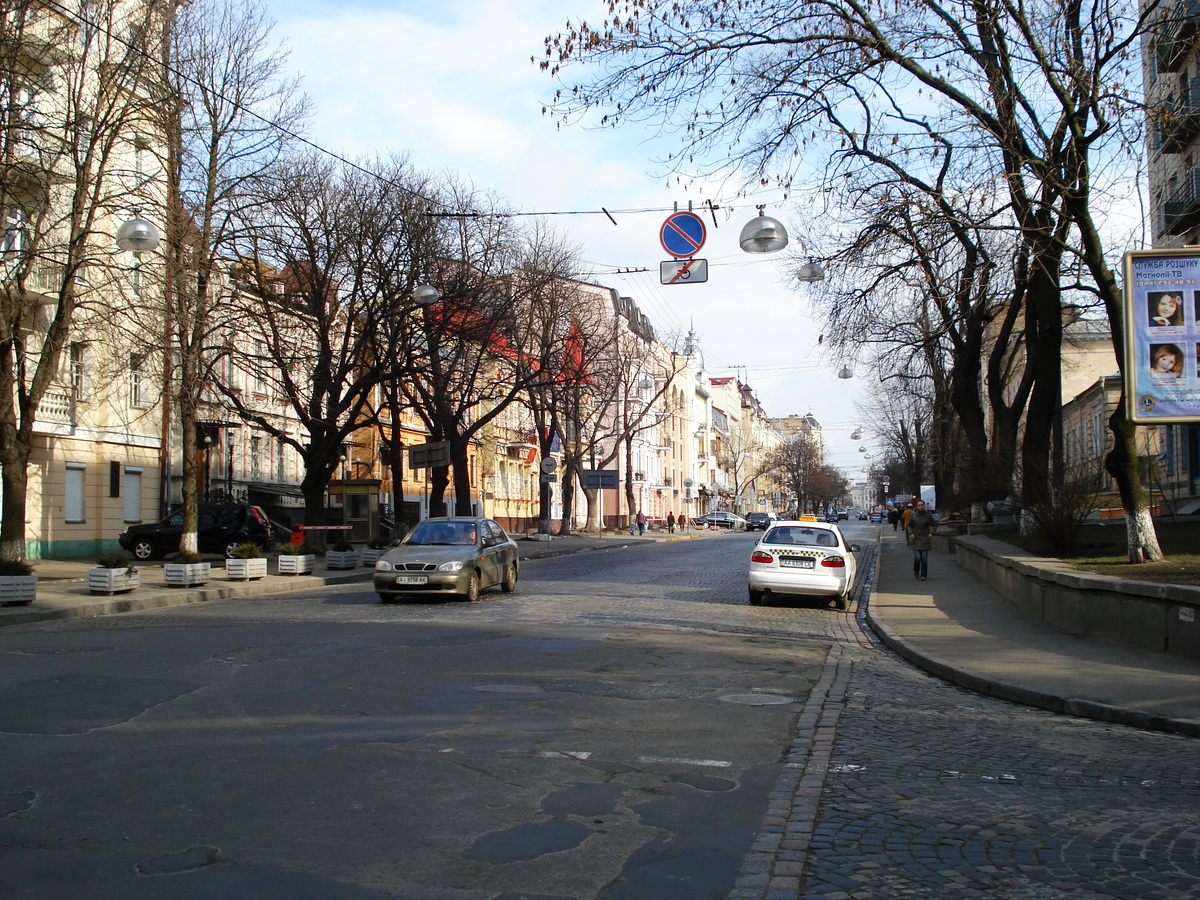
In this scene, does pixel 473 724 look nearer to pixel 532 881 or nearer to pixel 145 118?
pixel 532 881

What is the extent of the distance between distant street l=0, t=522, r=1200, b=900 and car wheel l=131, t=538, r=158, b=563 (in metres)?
18.6

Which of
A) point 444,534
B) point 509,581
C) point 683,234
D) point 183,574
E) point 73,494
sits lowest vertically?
point 509,581

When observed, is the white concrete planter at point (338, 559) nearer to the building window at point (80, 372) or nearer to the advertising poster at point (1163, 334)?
the building window at point (80, 372)

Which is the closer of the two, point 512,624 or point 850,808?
point 850,808

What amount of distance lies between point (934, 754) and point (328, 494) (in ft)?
114

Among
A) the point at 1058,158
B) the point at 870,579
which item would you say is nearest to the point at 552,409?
the point at 870,579

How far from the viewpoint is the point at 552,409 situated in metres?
46.5

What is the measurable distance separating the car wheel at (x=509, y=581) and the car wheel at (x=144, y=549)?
1379cm

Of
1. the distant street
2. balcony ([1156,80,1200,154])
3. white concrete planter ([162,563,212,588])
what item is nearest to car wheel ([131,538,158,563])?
white concrete planter ([162,563,212,588])

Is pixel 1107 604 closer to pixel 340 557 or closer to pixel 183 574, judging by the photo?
pixel 183 574

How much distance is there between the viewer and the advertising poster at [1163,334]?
1244cm

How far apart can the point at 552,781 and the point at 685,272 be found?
38.9ft

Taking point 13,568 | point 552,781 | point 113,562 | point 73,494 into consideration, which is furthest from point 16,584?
point 73,494

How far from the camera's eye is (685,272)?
16.8m
